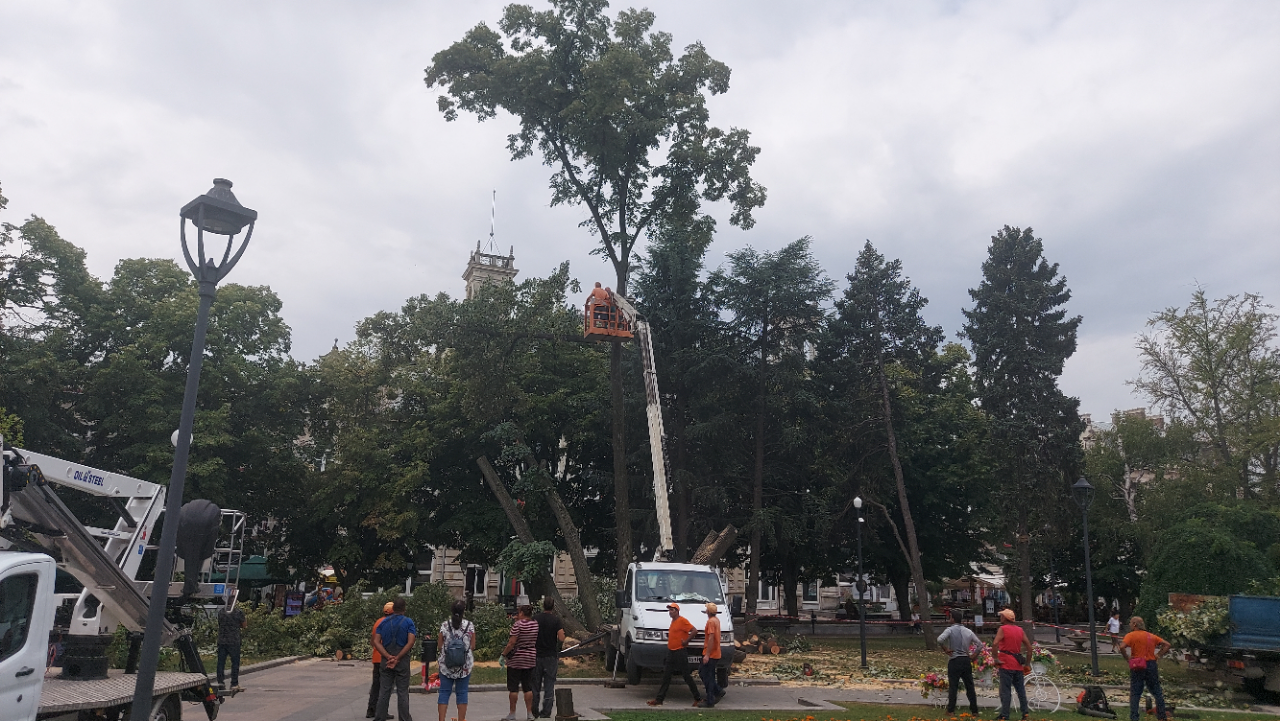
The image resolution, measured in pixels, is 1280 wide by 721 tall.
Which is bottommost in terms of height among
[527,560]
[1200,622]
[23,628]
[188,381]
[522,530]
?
[1200,622]

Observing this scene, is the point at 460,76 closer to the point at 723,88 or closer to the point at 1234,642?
the point at 723,88

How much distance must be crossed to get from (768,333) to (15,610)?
26338 millimetres

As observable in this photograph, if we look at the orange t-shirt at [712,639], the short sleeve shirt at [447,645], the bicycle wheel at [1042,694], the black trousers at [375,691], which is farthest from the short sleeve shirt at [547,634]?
the bicycle wheel at [1042,694]

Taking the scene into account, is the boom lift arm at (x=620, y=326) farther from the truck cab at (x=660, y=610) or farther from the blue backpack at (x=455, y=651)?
the blue backpack at (x=455, y=651)

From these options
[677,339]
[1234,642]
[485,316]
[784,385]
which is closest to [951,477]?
[784,385]

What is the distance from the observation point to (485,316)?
25.9m

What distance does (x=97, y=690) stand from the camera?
27.7ft

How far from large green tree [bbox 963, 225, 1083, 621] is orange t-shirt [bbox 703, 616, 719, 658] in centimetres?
2037

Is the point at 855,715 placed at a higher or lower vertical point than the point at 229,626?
lower

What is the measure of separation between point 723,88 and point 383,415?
784 inches

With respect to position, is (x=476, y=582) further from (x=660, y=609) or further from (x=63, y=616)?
(x=63, y=616)

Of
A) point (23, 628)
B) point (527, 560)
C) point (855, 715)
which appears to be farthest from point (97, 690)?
point (527, 560)

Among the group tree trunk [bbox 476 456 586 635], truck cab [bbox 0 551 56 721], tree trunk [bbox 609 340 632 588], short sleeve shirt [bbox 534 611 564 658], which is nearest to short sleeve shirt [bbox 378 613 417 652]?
short sleeve shirt [bbox 534 611 564 658]

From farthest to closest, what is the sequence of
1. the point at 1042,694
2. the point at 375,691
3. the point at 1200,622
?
the point at 1200,622 < the point at 1042,694 < the point at 375,691
